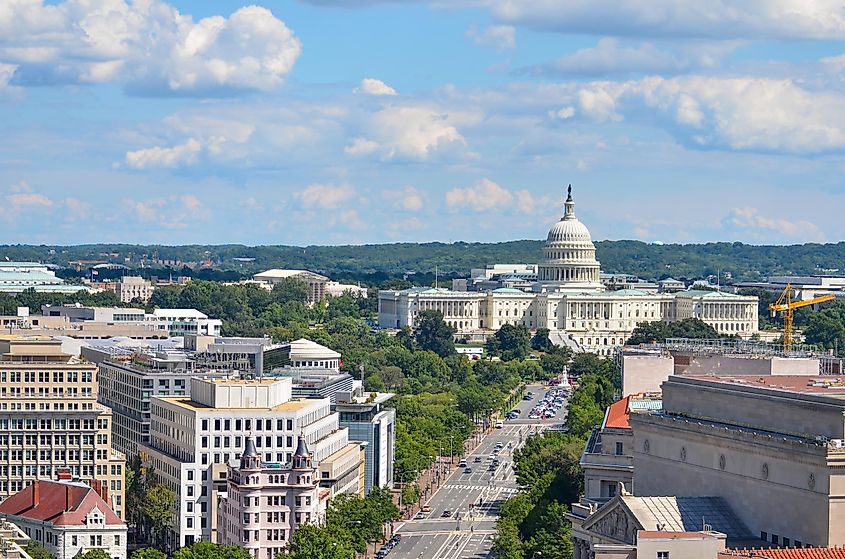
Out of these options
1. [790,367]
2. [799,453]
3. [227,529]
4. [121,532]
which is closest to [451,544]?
[227,529]

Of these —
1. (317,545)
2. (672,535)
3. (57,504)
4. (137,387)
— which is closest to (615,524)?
(672,535)

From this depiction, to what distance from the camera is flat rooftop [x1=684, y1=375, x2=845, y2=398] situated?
7500 centimetres

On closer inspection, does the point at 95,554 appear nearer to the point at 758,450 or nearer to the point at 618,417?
Answer: the point at 618,417

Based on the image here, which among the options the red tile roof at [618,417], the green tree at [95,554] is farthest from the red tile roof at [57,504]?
the red tile roof at [618,417]

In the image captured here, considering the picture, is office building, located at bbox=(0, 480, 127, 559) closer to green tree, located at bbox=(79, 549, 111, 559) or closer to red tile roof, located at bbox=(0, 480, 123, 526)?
red tile roof, located at bbox=(0, 480, 123, 526)

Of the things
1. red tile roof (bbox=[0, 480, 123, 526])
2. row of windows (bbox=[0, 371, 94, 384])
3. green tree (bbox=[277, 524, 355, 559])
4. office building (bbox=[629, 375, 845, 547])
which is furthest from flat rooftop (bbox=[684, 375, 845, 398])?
row of windows (bbox=[0, 371, 94, 384])

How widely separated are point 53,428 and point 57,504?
55.6ft

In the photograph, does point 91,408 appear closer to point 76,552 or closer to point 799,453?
point 76,552

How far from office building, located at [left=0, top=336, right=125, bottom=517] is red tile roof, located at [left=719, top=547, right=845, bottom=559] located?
66.9 m

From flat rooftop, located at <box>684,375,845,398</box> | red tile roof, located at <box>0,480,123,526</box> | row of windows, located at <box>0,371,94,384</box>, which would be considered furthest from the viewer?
row of windows, located at <box>0,371,94,384</box>

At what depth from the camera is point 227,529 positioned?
125 m

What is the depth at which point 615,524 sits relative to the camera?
7238cm

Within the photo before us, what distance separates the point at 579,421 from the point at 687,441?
282 feet

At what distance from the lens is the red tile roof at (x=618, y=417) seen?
3669 inches
